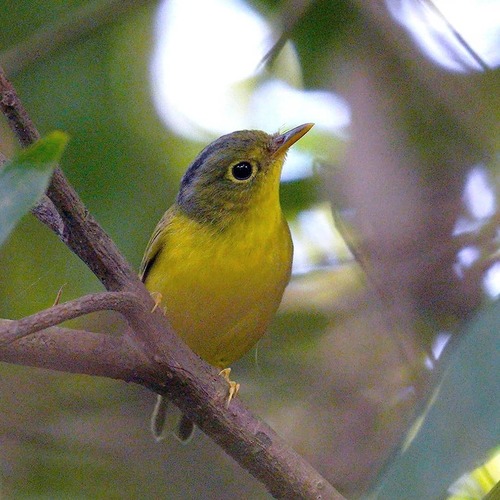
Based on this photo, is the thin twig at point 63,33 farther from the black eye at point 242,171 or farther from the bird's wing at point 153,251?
the bird's wing at point 153,251

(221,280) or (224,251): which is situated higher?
(224,251)

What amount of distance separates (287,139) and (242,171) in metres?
0.28

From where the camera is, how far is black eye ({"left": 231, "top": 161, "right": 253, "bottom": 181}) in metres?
4.34

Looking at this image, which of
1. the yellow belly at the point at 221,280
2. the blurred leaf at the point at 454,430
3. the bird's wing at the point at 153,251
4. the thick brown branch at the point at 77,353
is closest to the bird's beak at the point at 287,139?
the yellow belly at the point at 221,280

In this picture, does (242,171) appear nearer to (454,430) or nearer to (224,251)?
(224,251)

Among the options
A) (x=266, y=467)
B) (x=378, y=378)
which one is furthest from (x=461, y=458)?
(x=378, y=378)

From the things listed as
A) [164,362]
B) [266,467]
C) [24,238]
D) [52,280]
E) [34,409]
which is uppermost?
[24,238]

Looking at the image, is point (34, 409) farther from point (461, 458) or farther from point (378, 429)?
point (461, 458)

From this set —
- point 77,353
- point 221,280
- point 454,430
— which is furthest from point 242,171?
point 454,430

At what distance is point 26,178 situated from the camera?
1720 millimetres

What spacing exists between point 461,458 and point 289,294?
119 inches

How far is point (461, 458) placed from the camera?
6.43 ft

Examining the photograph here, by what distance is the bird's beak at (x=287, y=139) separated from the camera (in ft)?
13.9

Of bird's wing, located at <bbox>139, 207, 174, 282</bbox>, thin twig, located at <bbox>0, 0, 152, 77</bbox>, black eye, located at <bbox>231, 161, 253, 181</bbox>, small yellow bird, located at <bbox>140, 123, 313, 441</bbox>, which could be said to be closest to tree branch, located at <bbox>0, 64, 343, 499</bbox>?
small yellow bird, located at <bbox>140, 123, 313, 441</bbox>
